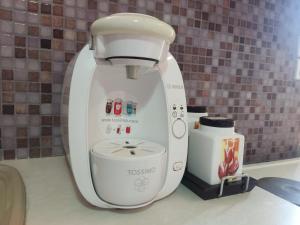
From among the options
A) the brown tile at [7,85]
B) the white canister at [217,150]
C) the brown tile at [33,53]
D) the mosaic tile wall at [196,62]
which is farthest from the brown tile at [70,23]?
the white canister at [217,150]

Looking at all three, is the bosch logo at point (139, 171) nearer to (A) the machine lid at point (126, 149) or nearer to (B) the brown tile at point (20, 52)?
(A) the machine lid at point (126, 149)

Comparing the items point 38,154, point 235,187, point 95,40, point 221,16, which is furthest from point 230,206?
point 221,16

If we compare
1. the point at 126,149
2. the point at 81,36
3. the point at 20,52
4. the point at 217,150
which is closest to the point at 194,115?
the point at 217,150

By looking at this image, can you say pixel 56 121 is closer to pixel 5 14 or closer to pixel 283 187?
pixel 5 14

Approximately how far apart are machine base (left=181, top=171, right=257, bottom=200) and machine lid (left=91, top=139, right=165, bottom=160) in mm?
134

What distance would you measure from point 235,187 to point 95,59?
0.40 metres

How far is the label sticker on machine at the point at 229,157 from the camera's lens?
515 mm

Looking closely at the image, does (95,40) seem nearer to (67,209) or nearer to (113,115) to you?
(113,115)

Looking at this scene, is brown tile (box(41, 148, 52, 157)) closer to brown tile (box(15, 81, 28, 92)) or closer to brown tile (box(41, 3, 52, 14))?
brown tile (box(15, 81, 28, 92))

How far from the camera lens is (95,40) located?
41 centimetres

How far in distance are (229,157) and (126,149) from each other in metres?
0.23

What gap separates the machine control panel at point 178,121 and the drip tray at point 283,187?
0.97 feet

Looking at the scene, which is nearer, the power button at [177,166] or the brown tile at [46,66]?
the power button at [177,166]

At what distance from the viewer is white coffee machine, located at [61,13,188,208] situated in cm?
39
